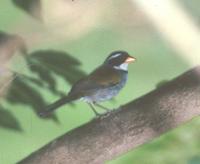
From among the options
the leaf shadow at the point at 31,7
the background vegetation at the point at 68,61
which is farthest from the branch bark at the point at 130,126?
the leaf shadow at the point at 31,7

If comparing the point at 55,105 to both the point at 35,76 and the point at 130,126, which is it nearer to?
the point at 35,76

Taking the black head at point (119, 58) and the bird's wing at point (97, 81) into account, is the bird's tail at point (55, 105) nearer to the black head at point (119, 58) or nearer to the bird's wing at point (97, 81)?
the bird's wing at point (97, 81)

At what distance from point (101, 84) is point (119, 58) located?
8 centimetres

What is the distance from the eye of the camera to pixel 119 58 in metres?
1.18

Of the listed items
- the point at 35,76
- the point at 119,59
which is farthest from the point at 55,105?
the point at 119,59

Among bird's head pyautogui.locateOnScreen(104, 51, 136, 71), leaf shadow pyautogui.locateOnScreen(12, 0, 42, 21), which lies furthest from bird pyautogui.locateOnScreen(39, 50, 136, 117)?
leaf shadow pyautogui.locateOnScreen(12, 0, 42, 21)

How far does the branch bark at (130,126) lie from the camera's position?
1.13 m

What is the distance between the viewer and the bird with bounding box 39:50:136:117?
119 cm

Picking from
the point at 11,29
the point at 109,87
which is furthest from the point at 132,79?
the point at 11,29

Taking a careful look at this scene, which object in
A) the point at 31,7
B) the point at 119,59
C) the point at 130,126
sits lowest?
the point at 130,126

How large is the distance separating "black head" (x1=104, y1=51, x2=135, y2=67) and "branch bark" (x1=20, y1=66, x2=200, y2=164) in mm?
92

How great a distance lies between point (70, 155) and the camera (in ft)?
3.88

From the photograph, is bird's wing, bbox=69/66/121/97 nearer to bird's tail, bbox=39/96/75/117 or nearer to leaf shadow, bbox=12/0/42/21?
bird's tail, bbox=39/96/75/117

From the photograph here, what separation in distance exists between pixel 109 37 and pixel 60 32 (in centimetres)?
11
